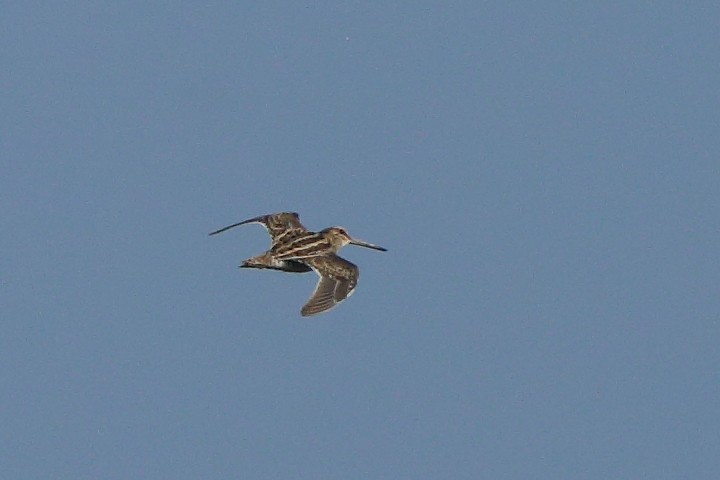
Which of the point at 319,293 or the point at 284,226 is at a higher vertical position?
the point at 284,226

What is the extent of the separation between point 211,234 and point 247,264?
8.59 feet

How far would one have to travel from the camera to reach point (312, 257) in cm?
3153

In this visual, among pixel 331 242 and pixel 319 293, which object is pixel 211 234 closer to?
pixel 331 242

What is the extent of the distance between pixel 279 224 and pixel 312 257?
3251 millimetres

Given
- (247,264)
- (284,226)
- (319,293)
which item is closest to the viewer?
(319,293)

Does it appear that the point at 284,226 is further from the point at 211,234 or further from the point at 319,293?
the point at 319,293

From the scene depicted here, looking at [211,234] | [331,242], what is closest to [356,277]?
[331,242]

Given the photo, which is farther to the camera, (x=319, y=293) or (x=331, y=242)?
(x=331, y=242)

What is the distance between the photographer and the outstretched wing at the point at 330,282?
2922 centimetres

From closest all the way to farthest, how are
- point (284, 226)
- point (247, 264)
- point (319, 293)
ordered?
point (319, 293)
point (247, 264)
point (284, 226)

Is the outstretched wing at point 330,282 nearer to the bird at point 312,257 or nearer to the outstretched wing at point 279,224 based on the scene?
the bird at point 312,257

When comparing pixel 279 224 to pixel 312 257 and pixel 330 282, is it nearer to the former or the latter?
pixel 312 257

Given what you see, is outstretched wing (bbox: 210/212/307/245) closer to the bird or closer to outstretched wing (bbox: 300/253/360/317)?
the bird

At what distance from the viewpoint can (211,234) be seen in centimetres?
3456
